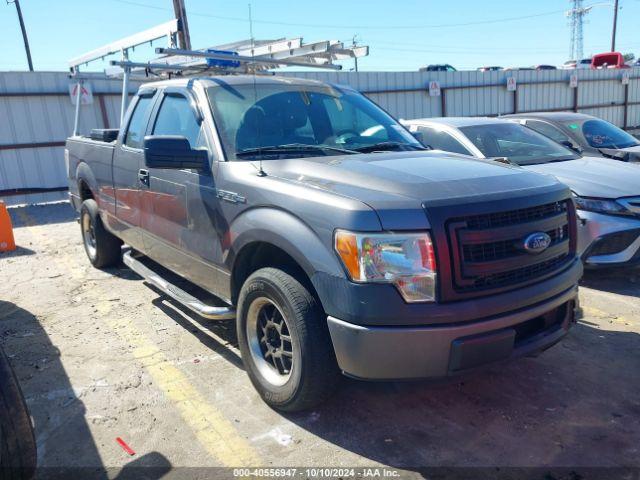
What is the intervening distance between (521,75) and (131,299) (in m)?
18.5

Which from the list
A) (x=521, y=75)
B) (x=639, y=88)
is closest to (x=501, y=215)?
(x=521, y=75)

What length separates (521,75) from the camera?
19.8 meters

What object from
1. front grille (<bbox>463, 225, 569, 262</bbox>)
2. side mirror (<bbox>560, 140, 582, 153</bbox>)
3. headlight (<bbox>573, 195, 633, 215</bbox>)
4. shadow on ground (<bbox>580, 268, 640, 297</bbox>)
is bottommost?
shadow on ground (<bbox>580, 268, 640, 297</bbox>)

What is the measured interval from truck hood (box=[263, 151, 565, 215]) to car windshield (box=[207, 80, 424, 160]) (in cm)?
26

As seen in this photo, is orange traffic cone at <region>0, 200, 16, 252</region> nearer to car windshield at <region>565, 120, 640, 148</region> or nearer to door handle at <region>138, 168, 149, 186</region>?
door handle at <region>138, 168, 149, 186</region>

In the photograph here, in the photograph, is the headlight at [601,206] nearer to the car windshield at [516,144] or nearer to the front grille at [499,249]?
the car windshield at [516,144]

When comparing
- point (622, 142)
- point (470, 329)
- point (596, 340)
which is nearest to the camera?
point (470, 329)

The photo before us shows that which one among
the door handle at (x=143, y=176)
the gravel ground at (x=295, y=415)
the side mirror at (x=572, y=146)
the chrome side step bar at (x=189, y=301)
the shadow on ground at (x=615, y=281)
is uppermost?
the door handle at (x=143, y=176)

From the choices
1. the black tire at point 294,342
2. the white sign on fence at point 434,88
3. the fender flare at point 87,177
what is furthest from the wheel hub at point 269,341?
the white sign on fence at point 434,88

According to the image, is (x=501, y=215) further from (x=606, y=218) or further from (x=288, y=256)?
(x=606, y=218)

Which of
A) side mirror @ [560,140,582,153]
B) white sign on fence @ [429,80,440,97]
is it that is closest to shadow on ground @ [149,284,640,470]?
side mirror @ [560,140,582,153]

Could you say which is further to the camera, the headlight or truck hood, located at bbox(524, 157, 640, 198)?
truck hood, located at bbox(524, 157, 640, 198)

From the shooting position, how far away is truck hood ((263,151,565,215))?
8.87ft

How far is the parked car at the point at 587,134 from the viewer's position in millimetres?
7516
